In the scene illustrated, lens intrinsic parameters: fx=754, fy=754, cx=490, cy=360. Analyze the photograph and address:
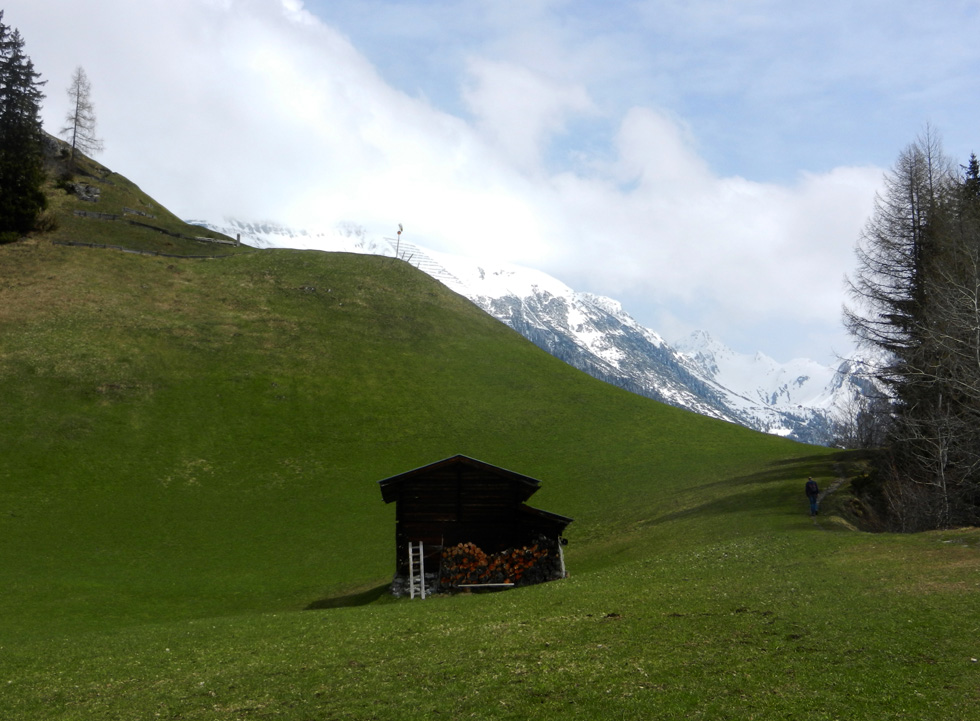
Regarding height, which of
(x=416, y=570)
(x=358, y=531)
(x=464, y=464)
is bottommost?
(x=416, y=570)

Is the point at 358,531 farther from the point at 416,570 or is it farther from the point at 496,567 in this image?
the point at 496,567

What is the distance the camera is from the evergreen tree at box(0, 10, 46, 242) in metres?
105

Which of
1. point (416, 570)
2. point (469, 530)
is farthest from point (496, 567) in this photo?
point (416, 570)

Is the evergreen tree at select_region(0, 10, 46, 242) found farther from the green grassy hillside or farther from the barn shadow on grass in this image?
the barn shadow on grass

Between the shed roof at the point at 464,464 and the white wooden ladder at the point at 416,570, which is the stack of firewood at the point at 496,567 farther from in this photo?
the shed roof at the point at 464,464

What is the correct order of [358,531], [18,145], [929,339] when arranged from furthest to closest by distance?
[18,145] < [358,531] < [929,339]

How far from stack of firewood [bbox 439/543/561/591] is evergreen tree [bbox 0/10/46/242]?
92.8 meters

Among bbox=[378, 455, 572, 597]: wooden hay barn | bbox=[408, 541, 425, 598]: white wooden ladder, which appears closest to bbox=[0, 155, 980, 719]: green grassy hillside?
bbox=[408, 541, 425, 598]: white wooden ladder

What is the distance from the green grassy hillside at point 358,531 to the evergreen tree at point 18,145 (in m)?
4.61

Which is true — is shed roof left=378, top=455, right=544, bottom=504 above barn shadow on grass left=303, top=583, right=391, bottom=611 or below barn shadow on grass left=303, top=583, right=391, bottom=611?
above

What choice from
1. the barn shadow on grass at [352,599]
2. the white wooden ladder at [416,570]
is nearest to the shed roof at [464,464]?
the white wooden ladder at [416,570]

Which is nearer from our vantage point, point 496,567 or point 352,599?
point 496,567

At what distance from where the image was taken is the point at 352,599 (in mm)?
45688

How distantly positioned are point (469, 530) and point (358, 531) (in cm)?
2261
